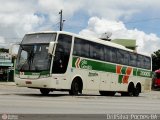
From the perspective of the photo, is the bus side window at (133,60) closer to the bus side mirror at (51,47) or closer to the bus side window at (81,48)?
the bus side window at (81,48)

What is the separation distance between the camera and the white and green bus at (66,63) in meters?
23.4

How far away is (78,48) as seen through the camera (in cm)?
2541

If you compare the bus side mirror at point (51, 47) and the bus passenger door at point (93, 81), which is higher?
the bus side mirror at point (51, 47)

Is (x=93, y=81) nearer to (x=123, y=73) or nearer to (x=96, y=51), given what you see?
(x=96, y=51)

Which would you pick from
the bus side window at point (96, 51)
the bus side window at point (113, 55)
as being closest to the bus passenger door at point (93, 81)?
the bus side window at point (96, 51)

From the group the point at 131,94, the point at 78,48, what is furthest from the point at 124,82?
the point at 78,48

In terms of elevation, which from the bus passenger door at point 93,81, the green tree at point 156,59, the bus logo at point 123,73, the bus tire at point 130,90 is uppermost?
the green tree at point 156,59

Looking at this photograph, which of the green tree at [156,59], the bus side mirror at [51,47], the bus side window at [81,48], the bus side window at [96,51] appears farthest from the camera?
the green tree at [156,59]

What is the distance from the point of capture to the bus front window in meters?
23.4

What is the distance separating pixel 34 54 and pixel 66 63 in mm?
1737

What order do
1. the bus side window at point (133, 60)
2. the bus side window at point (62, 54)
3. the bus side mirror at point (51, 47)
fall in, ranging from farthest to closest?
the bus side window at point (133, 60), the bus side window at point (62, 54), the bus side mirror at point (51, 47)

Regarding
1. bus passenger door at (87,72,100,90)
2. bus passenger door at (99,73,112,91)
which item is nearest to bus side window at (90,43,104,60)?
bus passenger door at (87,72,100,90)

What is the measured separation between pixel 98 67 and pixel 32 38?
17.3 ft

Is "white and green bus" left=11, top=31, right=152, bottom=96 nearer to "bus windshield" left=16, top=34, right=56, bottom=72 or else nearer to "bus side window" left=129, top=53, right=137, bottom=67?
"bus windshield" left=16, top=34, right=56, bottom=72
